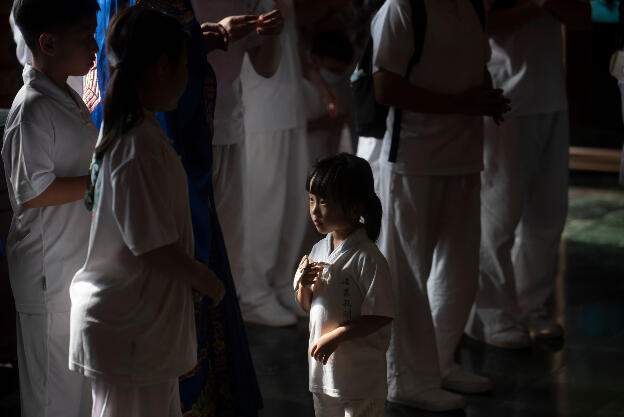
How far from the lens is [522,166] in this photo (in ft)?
14.5

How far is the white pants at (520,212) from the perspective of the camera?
433 cm

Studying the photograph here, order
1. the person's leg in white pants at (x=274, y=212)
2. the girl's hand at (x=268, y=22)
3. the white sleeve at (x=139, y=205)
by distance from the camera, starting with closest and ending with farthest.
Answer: the white sleeve at (x=139, y=205), the girl's hand at (x=268, y=22), the person's leg in white pants at (x=274, y=212)

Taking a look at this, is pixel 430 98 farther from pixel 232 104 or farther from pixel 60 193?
pixel 60 193

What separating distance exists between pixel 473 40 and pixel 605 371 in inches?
57.3

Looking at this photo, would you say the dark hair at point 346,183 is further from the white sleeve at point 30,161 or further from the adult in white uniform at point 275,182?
the adult in white uniform at point 275,182

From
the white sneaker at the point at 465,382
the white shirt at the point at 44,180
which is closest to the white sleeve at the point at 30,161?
the white shirt at the point at 44,180

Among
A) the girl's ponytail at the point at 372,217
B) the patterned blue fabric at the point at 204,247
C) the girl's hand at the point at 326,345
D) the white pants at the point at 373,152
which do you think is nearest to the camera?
the girl's hand at the point at 326,345

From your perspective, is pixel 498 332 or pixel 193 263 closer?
pixel 193 263

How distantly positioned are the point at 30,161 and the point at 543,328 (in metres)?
2.60

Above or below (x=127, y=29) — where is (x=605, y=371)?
below

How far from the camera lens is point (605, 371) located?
398 cm

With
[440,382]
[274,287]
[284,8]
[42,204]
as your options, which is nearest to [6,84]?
[284,8]

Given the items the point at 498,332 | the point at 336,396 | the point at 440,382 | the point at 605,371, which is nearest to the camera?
the point at 336,396

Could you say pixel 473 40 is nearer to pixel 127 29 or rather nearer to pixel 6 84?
pixel 127 29
